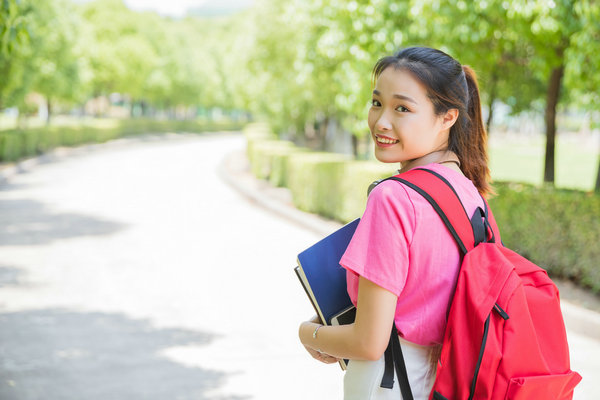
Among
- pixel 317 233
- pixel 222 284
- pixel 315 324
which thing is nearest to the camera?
pixel 315 324

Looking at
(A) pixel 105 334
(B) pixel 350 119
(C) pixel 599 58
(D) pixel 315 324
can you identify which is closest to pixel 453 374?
(D) pixel 315 324

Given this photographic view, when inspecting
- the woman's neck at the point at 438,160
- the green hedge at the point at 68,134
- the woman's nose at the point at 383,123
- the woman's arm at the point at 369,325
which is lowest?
the green hedge at the point at 68,134

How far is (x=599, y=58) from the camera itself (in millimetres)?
6488

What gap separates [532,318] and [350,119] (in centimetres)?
1568

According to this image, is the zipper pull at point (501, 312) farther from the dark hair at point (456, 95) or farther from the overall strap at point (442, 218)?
the dark hair at point (456, 95)

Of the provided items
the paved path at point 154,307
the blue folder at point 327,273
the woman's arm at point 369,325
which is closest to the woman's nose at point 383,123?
the blue folder at point 327,273

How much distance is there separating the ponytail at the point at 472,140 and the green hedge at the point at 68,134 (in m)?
23.0

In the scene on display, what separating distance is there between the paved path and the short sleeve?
10.8ft

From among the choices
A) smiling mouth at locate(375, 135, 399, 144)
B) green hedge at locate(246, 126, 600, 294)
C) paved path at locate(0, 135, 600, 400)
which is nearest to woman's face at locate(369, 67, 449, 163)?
smiling mouth at locate(375, 135, 399, 144)

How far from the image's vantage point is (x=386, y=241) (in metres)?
1.52

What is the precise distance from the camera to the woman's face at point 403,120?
1.67 metres

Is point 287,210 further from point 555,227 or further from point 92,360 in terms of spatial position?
point 92,360

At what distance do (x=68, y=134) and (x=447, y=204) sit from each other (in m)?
33.6

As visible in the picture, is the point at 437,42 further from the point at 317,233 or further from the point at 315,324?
the point at 315,324
